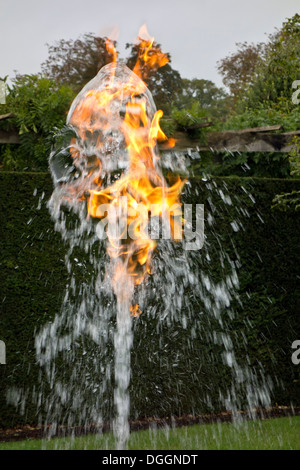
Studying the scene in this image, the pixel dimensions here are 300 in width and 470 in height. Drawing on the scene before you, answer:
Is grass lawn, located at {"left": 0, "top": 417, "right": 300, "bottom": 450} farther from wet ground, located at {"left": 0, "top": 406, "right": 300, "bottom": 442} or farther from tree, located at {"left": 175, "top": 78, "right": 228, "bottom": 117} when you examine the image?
tree, located at {"left": 175, "top": 78, "right": 228, "bottom": 117}

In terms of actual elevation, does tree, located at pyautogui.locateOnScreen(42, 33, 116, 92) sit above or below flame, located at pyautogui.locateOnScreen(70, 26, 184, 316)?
above

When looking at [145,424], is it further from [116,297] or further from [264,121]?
[264,121]

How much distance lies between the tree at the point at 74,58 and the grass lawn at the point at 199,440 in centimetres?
1144

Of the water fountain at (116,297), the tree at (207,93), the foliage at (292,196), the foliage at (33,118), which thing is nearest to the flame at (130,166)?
the water fountain at (116,297)

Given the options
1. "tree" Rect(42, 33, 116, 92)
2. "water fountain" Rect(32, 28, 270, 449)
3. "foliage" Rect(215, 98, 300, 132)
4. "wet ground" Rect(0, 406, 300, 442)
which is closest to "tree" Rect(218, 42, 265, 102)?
"tree" Rect(42, 33, 116, 92)

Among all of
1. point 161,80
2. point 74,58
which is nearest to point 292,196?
point 161,80

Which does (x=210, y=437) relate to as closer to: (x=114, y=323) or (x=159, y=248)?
(x=114, y=323)

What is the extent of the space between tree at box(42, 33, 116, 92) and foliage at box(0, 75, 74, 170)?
26.8 feet

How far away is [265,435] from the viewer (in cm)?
548

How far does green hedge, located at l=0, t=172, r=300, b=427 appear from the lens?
244 inches

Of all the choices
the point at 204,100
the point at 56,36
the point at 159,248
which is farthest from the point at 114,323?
the point at 204,100

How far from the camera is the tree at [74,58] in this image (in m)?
16.0

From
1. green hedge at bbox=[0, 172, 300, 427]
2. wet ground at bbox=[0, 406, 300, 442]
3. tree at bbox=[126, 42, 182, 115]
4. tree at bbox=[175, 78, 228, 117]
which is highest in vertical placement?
tree at bbox=[175, 78, 228, 117]

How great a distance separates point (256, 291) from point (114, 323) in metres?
1.98
